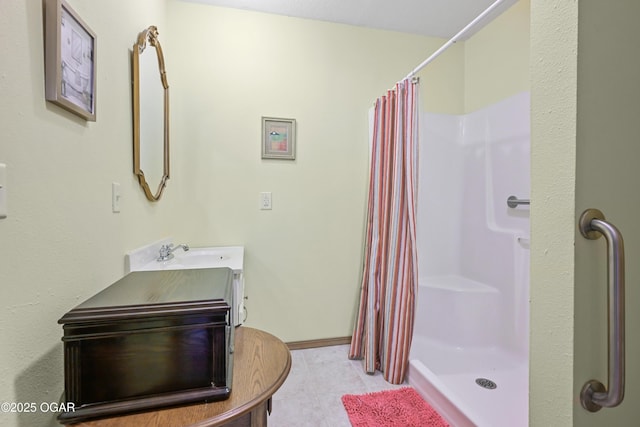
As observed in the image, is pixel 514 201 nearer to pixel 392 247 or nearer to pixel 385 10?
pixel 392 247

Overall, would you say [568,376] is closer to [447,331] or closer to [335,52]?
[447,331]

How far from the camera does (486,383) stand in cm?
172

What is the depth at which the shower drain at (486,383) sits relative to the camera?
5.56 feet

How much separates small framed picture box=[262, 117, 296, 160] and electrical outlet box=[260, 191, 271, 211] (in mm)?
281

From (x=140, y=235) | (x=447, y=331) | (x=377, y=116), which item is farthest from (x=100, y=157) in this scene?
(x=447, y=331)

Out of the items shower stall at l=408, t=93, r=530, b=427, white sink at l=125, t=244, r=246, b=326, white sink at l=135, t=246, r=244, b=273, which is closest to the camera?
white sink at l=125, t=244, r=246, b=326

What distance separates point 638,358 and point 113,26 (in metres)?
2.02

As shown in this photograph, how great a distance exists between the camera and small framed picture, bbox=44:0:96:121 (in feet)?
2.46

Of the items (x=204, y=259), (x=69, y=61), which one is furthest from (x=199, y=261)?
(x=69, y=61)

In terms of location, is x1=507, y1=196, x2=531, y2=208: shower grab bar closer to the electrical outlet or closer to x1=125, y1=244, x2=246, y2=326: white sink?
the electrical outlet

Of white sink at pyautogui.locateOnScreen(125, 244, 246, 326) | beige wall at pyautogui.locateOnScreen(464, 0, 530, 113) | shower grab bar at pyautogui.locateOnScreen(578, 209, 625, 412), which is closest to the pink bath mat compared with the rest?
white sink at pyautogui.locateOnScreen(125, 244, 246, 326)

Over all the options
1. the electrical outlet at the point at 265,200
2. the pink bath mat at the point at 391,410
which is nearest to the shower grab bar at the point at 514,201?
the pink bath mat at the point at 391,410

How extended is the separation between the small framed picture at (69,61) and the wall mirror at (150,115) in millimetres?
399

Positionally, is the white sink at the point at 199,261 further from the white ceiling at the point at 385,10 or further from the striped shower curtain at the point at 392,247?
the white ceiling at the point at 385,10
